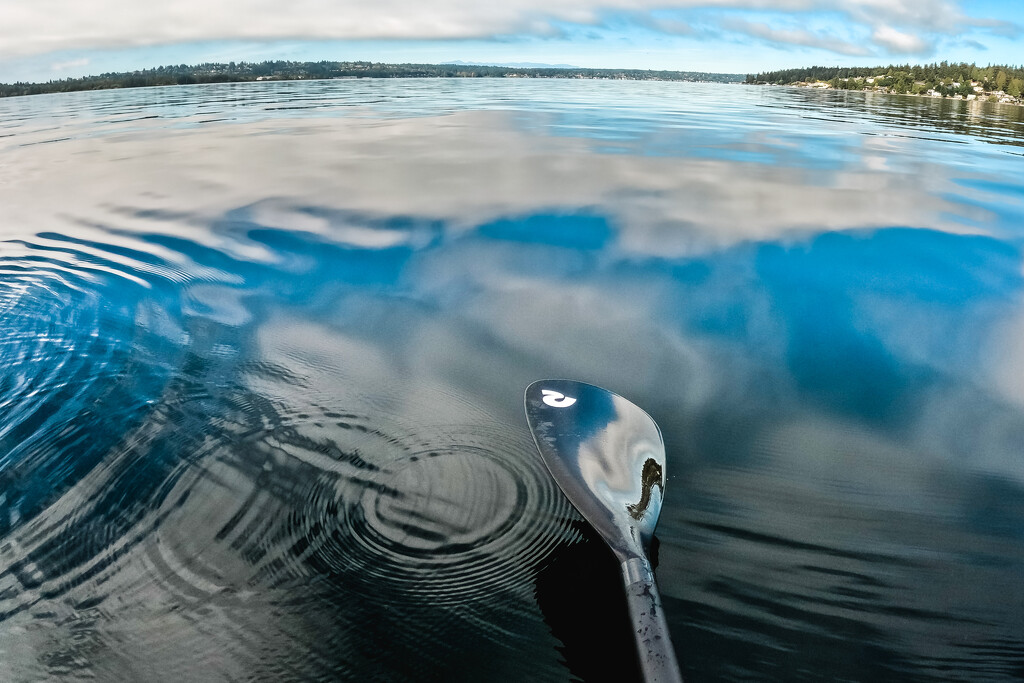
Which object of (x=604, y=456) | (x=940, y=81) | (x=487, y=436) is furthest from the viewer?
(x=940, y=81)

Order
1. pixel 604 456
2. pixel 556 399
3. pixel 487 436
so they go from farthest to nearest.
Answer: pixel 487 436, pixel 556 399, pixel 604 456

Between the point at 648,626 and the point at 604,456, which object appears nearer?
the point at 648,626

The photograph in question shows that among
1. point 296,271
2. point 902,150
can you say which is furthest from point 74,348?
point 902,150

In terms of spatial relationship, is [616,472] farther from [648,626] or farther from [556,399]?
[648,626]

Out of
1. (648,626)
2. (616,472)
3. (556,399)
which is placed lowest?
(648,626)

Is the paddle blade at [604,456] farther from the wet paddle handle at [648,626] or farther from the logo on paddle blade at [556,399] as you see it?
the wet paddle handle at [648,626]

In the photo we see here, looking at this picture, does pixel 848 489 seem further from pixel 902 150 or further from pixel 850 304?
pixel 902 150

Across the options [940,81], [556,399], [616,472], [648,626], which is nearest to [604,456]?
[616,472]

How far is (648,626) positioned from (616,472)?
0.96 m

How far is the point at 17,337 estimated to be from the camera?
4.87 meters

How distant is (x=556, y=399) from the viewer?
11.1ft

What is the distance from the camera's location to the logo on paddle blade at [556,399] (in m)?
3.35

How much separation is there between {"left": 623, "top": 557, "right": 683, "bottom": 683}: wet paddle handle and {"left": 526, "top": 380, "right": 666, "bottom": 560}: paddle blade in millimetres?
132

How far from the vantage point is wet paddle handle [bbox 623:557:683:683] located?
184 cm
